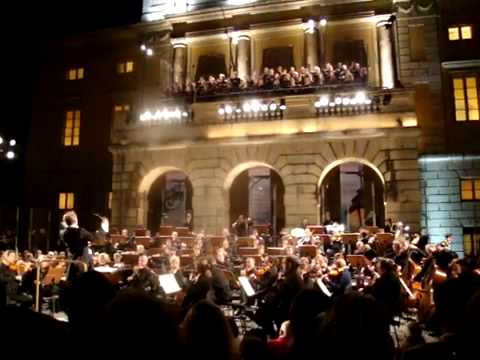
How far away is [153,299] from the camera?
73.7 inches

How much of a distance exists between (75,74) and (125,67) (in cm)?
376

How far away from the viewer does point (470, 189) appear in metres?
21.2

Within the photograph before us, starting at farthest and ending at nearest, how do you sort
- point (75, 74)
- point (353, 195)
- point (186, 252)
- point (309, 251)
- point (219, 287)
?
point (75, 74) → point (353, 195) → point (186, 252) → point (309, 251) → point (219, 287)

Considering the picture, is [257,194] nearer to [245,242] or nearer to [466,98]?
[245,242]

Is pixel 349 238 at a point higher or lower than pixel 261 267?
higher

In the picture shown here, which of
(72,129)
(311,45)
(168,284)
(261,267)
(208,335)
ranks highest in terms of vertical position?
(311,45)

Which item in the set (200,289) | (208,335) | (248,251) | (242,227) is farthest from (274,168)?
(208,335)

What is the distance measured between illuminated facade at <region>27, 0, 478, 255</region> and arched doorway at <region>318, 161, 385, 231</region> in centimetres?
9

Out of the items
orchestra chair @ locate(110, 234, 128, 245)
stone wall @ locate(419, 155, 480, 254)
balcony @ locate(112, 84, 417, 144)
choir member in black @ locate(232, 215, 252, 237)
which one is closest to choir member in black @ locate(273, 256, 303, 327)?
orchestra chair @ locate(110, 234, 128, 245)

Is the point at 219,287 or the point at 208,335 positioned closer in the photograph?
the point at 208,335

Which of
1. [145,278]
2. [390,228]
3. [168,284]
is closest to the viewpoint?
[168,284]

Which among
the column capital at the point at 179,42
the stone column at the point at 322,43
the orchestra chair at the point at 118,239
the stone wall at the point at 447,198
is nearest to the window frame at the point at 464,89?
the stone wall at the point at 447,198

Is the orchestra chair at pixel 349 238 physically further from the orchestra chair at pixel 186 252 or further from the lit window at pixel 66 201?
the lit window at pixel 66 201

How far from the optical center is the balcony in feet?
68.5
